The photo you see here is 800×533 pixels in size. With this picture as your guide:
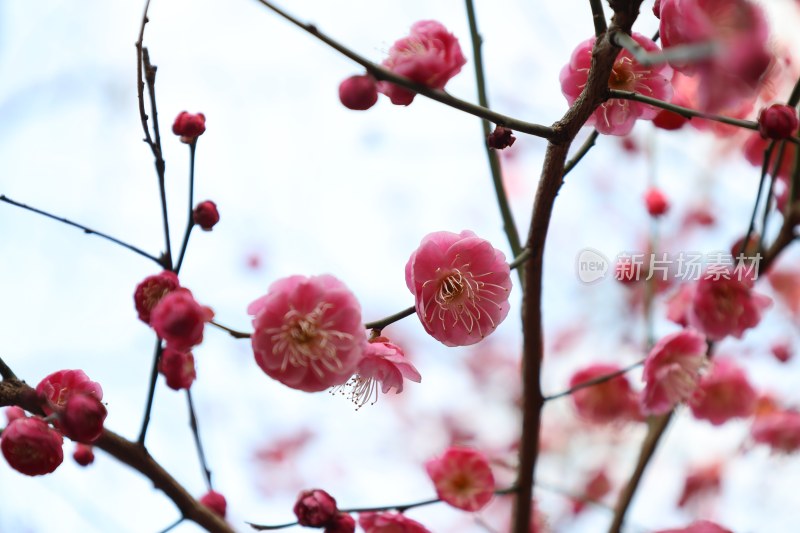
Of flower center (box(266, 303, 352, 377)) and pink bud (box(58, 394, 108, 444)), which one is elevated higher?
flower center (box(266, 303, 352, 377))

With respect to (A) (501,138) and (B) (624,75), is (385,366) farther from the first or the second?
(B) (624,75)

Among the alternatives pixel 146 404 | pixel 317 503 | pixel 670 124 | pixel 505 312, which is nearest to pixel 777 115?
pixel 670 124

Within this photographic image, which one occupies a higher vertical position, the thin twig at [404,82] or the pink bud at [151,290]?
the thin twig at [404,82]

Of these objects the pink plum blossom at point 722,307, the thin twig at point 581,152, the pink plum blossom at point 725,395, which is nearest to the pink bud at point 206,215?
the thin twig at point 581,152

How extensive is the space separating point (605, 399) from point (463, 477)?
2.59ft

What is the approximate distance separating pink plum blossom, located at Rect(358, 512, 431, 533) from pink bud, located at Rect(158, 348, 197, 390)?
0.38 metres

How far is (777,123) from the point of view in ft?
3.22

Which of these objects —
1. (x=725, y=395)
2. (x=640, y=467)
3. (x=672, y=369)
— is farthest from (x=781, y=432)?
(x=672, y=369)

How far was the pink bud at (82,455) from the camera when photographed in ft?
3.73

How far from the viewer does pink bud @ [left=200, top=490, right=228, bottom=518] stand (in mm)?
1167

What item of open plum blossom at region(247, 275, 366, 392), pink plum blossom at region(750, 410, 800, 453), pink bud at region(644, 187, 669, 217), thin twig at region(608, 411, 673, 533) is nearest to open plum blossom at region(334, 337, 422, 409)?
open plum blossom at region(247, 275, 366, 392)

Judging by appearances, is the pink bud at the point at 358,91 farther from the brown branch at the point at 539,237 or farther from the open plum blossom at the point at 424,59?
the brown branch at the point at 539,237

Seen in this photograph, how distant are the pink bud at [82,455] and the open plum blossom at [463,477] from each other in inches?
22.0

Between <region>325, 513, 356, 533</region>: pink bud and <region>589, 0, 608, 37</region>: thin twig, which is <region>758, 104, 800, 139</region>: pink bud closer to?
<region>589, 0, 608, 37</region>: thin twig
